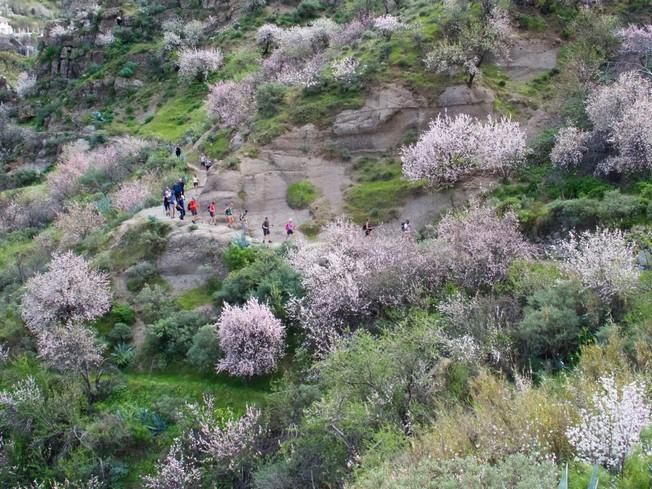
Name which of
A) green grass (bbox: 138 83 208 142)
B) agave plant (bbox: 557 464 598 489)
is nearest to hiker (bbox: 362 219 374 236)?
green grass (bbox: 138 83 208 142)

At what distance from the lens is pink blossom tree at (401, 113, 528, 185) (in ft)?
115

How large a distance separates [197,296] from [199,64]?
123 feet

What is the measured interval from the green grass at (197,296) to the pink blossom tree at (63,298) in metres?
3.61

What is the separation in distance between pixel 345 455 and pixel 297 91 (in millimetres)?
29600

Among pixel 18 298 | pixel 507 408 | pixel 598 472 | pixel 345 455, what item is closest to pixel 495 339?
pixel 345 455

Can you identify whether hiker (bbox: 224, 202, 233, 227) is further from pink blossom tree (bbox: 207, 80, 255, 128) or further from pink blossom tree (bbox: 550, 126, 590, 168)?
pink blossom tree (bbox: 550, 126, 590, 168)

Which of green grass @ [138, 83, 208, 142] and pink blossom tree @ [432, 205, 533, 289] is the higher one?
pink blossom tree @ [432, 205, 533, 289]

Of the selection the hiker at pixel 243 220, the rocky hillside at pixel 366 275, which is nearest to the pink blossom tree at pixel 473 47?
the rocky hillside at pixel 366 275

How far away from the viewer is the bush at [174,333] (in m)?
29.8

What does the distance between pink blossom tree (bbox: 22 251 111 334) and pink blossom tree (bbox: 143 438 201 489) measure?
31.4 feet

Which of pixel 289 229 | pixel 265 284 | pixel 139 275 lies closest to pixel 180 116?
pixel 139 275

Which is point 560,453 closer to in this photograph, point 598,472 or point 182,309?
point 598,472

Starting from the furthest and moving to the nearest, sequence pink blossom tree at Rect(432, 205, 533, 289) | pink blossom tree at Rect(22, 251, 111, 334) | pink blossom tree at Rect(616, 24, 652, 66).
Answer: pink blossom tree at Rect(616, 24, 652, 66)
pink blossom tree at Rect(22, 251, 111, 334)
pink blossom tree at Rect(432, 205, 533, 289)

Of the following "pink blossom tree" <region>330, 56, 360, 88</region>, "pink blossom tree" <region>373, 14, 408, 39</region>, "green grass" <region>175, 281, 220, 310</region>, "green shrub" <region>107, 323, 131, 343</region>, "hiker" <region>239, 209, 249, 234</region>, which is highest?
"pink blossom tree" <region>373, 14, 408, 39</region>
